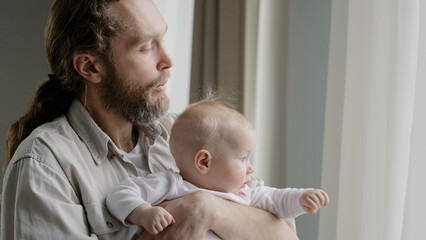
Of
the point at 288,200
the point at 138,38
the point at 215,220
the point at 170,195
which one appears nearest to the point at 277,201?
the point at 288,200

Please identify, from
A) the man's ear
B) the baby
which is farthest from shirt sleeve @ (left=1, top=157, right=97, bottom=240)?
the man's ear

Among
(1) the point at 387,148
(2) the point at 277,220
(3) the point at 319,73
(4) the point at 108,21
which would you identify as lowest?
(2) the point at 277,220

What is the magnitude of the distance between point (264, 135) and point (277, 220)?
113 centimetres

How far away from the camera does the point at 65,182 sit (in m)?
1.65

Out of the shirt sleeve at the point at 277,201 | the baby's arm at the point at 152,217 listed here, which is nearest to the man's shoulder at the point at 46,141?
the baby's arm at the point at 152,217

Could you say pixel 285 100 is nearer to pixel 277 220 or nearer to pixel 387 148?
pixel 387 148

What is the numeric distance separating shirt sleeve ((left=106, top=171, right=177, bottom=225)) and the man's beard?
11.5 inches

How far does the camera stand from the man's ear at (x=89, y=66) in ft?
6.41

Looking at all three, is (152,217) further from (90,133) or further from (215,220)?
(90,133)

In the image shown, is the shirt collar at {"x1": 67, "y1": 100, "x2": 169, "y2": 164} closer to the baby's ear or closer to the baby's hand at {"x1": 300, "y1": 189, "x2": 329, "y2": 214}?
the baby's ear

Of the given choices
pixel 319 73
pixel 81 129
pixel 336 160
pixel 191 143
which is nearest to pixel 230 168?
pixel 191 143

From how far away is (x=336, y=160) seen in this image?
7.82 feet

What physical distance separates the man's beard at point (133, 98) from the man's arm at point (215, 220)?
0.38 m

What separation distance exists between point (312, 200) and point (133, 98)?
69 centimetres
